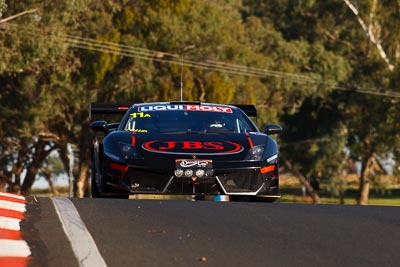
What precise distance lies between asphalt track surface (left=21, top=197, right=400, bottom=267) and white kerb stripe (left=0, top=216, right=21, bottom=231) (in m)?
0.08

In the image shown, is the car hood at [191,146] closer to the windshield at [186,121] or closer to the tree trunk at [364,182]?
the windshield at [186,121]

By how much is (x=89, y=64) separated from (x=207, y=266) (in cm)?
4249

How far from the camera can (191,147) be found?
12750 millimetres

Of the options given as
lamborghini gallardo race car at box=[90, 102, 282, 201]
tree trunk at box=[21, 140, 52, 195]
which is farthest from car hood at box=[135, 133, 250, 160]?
tree trunk at box=[21, 140, 52, 195]

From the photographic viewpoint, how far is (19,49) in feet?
140

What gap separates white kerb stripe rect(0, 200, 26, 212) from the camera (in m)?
9.68

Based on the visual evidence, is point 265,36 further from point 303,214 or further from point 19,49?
point 303,214

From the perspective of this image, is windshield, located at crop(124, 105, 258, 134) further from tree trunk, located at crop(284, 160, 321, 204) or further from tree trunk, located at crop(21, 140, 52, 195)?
tree trunk, located at crop(284, 160, 321, 204)

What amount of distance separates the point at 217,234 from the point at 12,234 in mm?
1505

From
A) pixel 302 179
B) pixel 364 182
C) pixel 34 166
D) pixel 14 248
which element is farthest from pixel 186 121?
pixel 302 179

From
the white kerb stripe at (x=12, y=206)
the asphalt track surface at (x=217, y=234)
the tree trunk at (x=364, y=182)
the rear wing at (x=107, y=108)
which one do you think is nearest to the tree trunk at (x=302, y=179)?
the tree trunk at (x=364, y=182)

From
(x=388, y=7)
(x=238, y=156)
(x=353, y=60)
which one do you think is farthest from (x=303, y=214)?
(x=353, y=60)

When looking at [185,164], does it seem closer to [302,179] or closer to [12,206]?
[12,206]

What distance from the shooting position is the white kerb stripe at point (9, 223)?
27.7 feet
